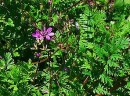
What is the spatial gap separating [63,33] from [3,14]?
2.14 feet

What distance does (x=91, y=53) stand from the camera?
245 centimetres

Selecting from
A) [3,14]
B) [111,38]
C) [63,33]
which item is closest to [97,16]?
[111,38]

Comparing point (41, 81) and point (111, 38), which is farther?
point (41, 81)

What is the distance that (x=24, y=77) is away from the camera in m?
2.36

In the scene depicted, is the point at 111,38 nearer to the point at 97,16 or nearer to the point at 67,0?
the point at 97,16

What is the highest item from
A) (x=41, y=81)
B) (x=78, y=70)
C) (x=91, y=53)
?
(x=91, y=53)

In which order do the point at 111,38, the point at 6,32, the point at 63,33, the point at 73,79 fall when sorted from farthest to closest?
the point at 6,32 → the point at 63,33 → the point at 73,79 → the point at 111,38

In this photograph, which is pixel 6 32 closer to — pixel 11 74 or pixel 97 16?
pixel 11 74

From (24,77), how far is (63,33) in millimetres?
645

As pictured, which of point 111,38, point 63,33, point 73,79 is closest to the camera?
point 111,38

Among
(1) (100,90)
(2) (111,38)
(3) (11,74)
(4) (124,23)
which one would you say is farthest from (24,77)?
(4) (124,23)

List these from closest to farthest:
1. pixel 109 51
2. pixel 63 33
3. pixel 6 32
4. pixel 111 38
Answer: pixel 109 51, pixel 111 38, pixel 63 33, pixel 6 32

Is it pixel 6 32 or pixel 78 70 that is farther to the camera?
pixel 6 32

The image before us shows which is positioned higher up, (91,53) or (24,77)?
(91,53)
